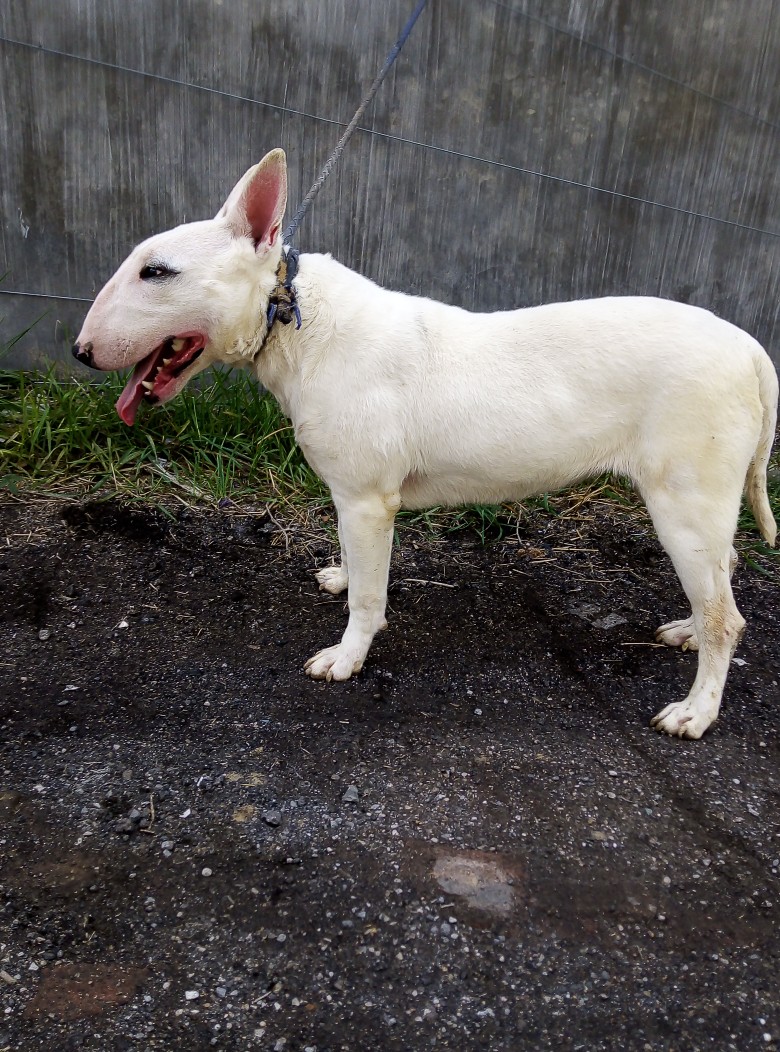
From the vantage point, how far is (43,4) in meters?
4.64

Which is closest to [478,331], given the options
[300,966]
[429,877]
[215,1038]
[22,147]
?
[429,877]

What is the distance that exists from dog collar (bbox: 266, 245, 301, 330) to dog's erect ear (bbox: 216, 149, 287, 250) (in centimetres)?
13

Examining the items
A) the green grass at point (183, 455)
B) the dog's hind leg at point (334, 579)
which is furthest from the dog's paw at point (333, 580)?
the green grass at point (183, 455)

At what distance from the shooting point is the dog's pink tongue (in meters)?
2.96

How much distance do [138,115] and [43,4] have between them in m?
0.76

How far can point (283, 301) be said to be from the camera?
296 cm

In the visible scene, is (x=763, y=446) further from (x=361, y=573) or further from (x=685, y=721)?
(x=361, y=573)

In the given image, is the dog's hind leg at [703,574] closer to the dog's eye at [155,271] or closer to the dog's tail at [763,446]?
the dog's tail at [763,446]

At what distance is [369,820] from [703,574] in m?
1.54

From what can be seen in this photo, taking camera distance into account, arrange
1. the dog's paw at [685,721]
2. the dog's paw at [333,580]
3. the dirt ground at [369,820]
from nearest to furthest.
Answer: the dirt ground at [369,820] → the dog's paw at [685,721] → the dog's paw at [333,580]

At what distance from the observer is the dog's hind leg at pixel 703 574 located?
9.45 feet

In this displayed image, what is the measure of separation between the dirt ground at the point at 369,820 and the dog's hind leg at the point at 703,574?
0.17m

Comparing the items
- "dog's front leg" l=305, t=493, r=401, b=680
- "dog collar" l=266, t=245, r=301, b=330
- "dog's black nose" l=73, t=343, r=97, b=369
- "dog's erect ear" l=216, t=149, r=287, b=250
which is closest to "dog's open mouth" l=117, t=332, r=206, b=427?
"dog's black nose" l=73, t=343, r=97, b=369

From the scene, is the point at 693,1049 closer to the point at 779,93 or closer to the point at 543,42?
the point at 543,42
